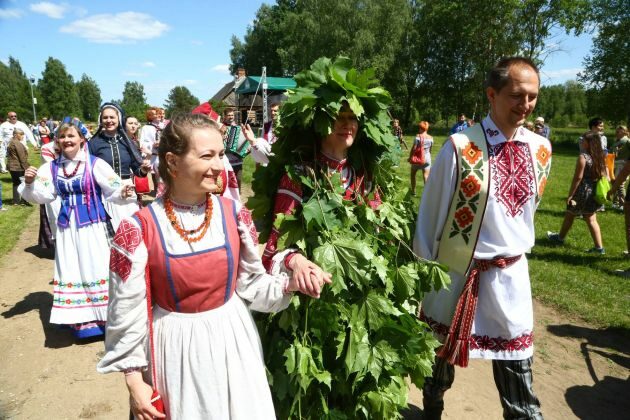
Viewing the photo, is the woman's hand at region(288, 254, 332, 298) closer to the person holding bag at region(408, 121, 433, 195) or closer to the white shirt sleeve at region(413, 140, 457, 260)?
the white shirt sleeve at region(413, 140, 457, 260)

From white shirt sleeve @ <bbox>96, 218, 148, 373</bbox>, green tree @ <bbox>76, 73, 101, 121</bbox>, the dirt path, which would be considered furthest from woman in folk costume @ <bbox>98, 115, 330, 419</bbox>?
green tree @ <bbox>76, 73, 101, 121</bbox>

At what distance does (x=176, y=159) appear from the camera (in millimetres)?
1872

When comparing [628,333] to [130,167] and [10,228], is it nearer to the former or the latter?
[130,167]

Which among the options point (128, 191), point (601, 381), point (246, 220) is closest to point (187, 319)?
point (246, 220)

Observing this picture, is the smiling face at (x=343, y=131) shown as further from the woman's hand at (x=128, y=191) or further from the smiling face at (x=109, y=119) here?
the smiling face at (x=109, y=119)

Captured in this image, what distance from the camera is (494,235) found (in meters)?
2.52

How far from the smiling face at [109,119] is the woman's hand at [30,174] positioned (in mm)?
1664

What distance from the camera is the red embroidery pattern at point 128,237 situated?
176 centimetres

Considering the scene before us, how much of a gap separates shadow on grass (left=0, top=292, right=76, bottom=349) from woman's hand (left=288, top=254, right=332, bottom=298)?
12.1ft

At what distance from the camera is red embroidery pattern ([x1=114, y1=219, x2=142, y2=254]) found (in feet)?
5.77

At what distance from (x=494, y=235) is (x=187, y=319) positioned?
1673 mm

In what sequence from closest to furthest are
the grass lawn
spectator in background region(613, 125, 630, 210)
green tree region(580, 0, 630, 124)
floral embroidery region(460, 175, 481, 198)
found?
floral embroidery region(460, 175, 481, 198)
spectator in background region(613, 125, 630, 210)
the grass lawn
green tree region(580, 0, 630, 124)

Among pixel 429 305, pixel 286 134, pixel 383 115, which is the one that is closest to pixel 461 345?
pixel 429 305

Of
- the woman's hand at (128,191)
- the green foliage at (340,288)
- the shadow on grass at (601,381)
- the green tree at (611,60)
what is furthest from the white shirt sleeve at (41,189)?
the green tree at (611,60)
